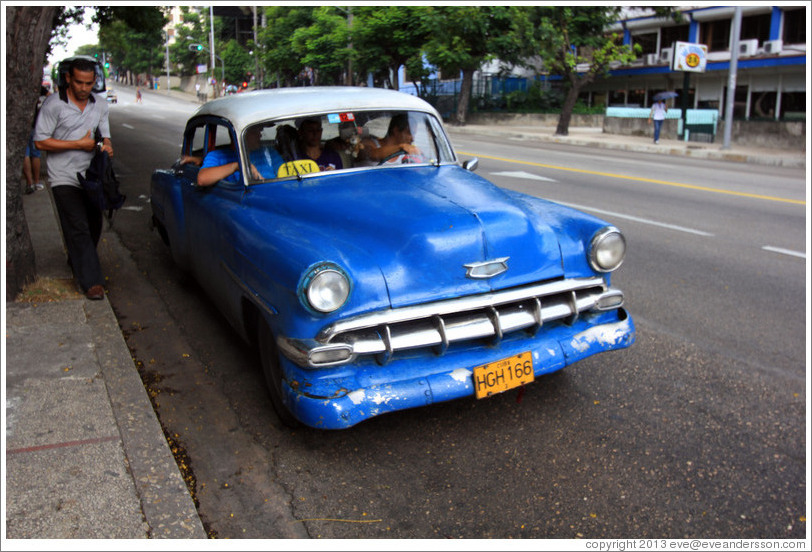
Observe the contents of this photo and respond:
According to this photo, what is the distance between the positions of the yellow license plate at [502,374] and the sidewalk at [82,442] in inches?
56.1

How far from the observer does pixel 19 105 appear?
17.8 ft

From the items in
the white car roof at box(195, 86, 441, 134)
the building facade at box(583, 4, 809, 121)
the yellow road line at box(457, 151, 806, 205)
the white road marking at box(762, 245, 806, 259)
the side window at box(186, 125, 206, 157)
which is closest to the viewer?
the white car roof at box(195, 86, 441, 134)

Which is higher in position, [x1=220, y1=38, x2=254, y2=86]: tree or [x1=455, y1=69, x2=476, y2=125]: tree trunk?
[x1=220, y1=38, x2=254, y2=86]: tree

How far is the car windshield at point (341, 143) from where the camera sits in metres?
4.67

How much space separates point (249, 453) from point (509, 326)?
144cm

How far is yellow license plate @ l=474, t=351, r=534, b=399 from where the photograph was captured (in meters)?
3.55

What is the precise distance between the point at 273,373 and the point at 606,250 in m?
1.92

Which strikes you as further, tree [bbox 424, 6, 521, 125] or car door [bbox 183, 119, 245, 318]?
tree [bbox 424, 6, 521, 125]

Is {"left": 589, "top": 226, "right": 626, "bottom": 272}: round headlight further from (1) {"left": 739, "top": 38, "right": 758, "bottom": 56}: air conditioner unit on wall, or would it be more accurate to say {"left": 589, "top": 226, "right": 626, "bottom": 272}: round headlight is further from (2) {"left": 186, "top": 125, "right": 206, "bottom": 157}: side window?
(1) {"left": 739, "top": 38, "right": 758, "bottom": 56}: air conditioner unit on wall

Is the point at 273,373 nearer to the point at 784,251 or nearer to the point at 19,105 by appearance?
the point at 19,105

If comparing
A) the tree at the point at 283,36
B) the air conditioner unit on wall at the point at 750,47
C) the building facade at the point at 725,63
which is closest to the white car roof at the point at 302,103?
the building facade at the point at 725,63

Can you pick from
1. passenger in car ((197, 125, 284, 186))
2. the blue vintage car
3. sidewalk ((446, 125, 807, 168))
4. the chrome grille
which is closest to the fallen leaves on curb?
the blue vintage car

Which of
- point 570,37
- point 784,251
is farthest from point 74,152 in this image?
point 570,37

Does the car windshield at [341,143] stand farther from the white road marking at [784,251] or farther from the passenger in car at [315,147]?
the white road marking at [784,251]
